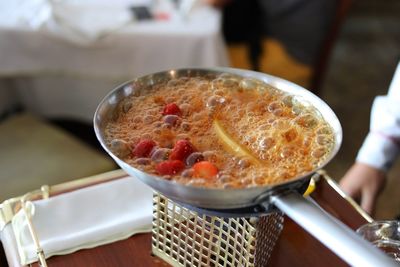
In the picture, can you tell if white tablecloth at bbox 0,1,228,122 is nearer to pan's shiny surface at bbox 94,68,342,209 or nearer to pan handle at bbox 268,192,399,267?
pan's shiny surface at bbox 94,68,342,209

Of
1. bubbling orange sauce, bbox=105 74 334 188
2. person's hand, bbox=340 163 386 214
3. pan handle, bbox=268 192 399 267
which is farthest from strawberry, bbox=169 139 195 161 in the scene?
person's hand, bbox=340 163 386 214

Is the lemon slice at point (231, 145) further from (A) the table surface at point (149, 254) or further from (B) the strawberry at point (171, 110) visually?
(A) the table surface at point (149, 254)

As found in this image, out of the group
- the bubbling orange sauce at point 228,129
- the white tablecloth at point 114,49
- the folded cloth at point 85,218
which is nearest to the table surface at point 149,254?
the folded cloth at point 85,218

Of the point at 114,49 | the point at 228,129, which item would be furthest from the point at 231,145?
the point at 114,49

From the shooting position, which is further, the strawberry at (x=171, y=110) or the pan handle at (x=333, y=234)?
the strawberry at (x=171, y=110)

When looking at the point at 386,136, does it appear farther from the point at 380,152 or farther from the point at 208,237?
the point at 208,237

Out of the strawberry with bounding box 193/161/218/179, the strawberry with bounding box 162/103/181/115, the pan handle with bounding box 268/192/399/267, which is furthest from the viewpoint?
the strawberry with bounding box 162/103/181/115
